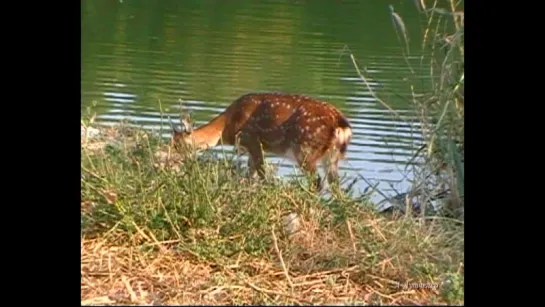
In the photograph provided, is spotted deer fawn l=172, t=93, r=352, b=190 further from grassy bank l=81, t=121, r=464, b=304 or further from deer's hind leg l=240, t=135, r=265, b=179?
grassy bank l=81, t=121, r=464, b=304

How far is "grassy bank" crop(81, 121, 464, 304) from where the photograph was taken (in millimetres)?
3623

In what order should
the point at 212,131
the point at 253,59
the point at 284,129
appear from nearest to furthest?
the point at 284,129
the point at 212,131
the point at 253,59

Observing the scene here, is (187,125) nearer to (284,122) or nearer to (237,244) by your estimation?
(284,122)

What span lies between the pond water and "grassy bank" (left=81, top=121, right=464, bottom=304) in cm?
145

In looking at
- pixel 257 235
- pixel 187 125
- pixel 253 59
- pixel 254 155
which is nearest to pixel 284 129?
pixel 254 155

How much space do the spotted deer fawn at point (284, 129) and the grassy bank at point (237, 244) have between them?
1588mm

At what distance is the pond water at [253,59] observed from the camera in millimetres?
6805

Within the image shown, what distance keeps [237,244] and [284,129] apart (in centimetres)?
237

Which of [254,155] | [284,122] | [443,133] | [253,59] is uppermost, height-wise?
[443,133]

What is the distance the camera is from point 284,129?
246 inches

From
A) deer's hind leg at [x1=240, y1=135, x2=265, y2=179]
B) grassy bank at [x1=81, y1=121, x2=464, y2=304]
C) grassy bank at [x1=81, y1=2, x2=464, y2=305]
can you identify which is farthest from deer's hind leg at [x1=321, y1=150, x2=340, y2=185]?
grassy bank at [x1=81, y1=121, x2=464, y2=304]

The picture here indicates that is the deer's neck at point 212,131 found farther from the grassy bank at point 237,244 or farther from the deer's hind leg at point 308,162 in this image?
the grassy bank at point 237,244
